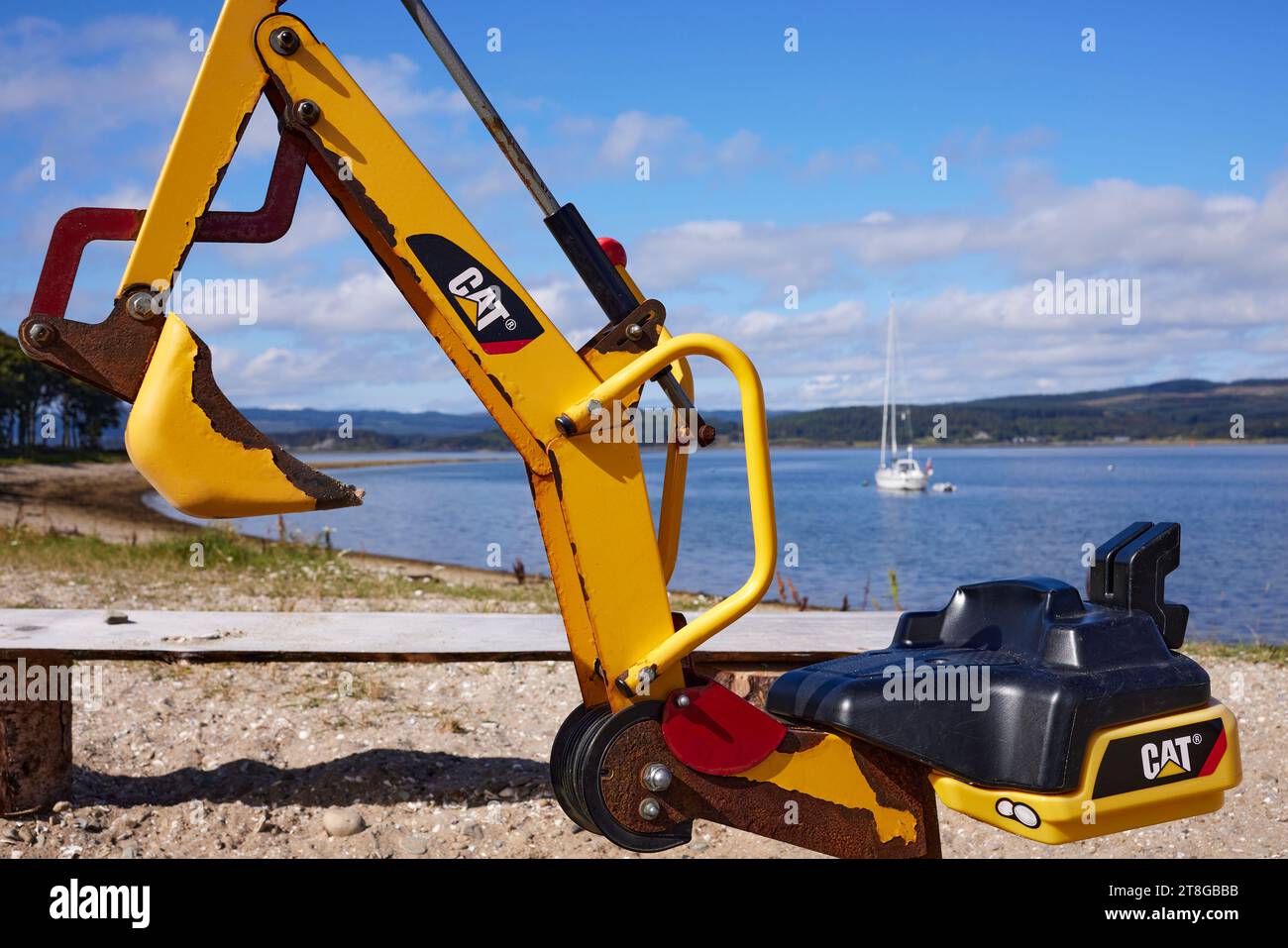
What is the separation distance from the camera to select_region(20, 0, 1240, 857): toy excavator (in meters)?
2.78

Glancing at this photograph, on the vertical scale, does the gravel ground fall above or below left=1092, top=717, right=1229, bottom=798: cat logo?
below

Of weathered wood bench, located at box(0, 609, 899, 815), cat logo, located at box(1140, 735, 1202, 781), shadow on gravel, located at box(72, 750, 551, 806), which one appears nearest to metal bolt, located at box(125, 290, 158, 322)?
weathered wood bench, located at box(0, 609, 899, 815)

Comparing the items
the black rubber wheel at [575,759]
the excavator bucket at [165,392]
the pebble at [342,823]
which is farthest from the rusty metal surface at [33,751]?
the black rubber wheel at [575,759]

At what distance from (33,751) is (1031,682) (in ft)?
13.4

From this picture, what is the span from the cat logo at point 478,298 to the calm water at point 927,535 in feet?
36.3

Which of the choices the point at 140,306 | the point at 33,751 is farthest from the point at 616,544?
the point at 33,751

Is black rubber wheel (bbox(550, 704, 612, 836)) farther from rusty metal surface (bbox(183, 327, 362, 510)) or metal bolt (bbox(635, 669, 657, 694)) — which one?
rusty metal surface (bbox(183, 327, 362, 510))

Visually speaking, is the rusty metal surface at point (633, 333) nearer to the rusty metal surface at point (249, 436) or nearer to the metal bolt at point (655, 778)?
the rusty metal surface at point (249, 436)

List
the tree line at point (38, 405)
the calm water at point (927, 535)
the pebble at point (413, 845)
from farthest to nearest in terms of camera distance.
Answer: the tree line at point (38, 405) < the calm water at point (927, 535) < the pebble at point (413, 845)

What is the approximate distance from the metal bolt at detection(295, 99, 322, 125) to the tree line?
2421 inches

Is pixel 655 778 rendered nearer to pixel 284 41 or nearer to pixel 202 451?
pixel 202 451

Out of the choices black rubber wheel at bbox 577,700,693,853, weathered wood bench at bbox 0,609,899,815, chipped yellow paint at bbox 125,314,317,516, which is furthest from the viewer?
weathered wood bench at bbox 0,609,899,815

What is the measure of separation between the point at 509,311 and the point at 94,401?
73030mm

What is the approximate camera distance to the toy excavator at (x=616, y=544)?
278 cm
